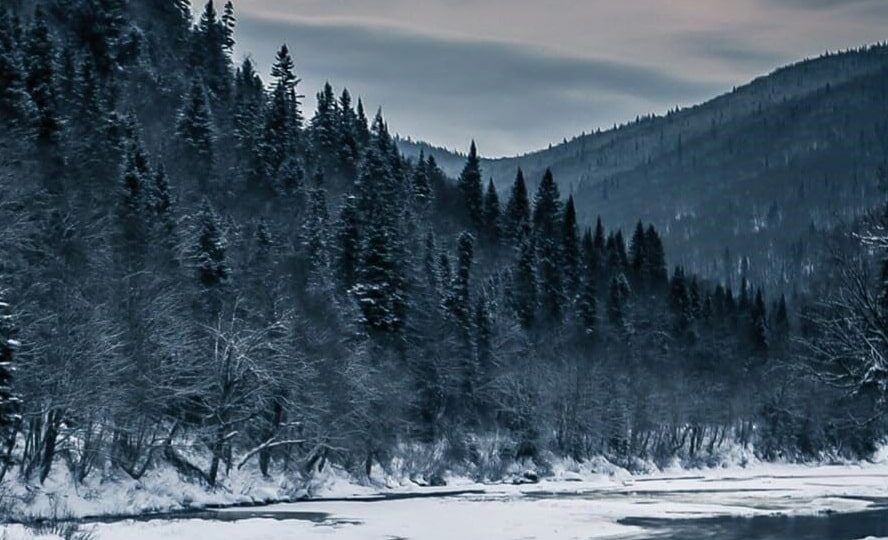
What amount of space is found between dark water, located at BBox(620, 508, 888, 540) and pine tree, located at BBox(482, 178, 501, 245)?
89455mm

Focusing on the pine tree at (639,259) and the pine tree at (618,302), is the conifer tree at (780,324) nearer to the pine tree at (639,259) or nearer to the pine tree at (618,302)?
the pine tree at (639,259)

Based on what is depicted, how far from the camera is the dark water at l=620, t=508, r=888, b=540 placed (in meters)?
38.8

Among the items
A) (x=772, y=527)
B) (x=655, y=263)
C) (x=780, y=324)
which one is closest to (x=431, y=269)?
(x=772, y=527)

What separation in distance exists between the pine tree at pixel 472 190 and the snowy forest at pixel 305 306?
0.53 metres

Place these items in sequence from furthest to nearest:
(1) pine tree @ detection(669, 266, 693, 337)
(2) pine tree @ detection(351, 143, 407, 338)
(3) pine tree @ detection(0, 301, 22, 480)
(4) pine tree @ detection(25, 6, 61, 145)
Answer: (1) pine tree @ detection(669, 266, 693, 337), (2) pine tree @ detection(351, 143, 407, 338), (4) pine tree @ detection(25, 6, 61, 145), (3) pine tree @ detection(0, 301, 22, 480)

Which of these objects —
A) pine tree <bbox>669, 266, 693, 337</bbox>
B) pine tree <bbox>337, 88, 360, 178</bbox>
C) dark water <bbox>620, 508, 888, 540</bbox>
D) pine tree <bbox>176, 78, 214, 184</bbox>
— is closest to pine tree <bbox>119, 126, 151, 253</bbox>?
pine tree <bbox>176, 78, 214, 184</bbox>

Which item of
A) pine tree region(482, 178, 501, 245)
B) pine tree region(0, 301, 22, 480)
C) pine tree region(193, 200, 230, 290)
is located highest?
pine tree region(482, 178, 501, 245)

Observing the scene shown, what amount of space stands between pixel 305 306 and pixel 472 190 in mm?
69962

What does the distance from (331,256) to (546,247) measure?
51.1 m

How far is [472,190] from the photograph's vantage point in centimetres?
14112

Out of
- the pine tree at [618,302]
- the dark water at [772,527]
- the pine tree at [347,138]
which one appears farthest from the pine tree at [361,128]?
the dark water at [772,527]

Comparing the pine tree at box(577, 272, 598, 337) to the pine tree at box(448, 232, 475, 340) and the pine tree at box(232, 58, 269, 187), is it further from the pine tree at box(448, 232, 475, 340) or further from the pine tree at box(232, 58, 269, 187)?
the pine tree at box(232, 58, 269, 187)

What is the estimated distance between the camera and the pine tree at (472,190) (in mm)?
136625

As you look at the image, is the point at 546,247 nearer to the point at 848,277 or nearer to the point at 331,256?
the point at 331,256
